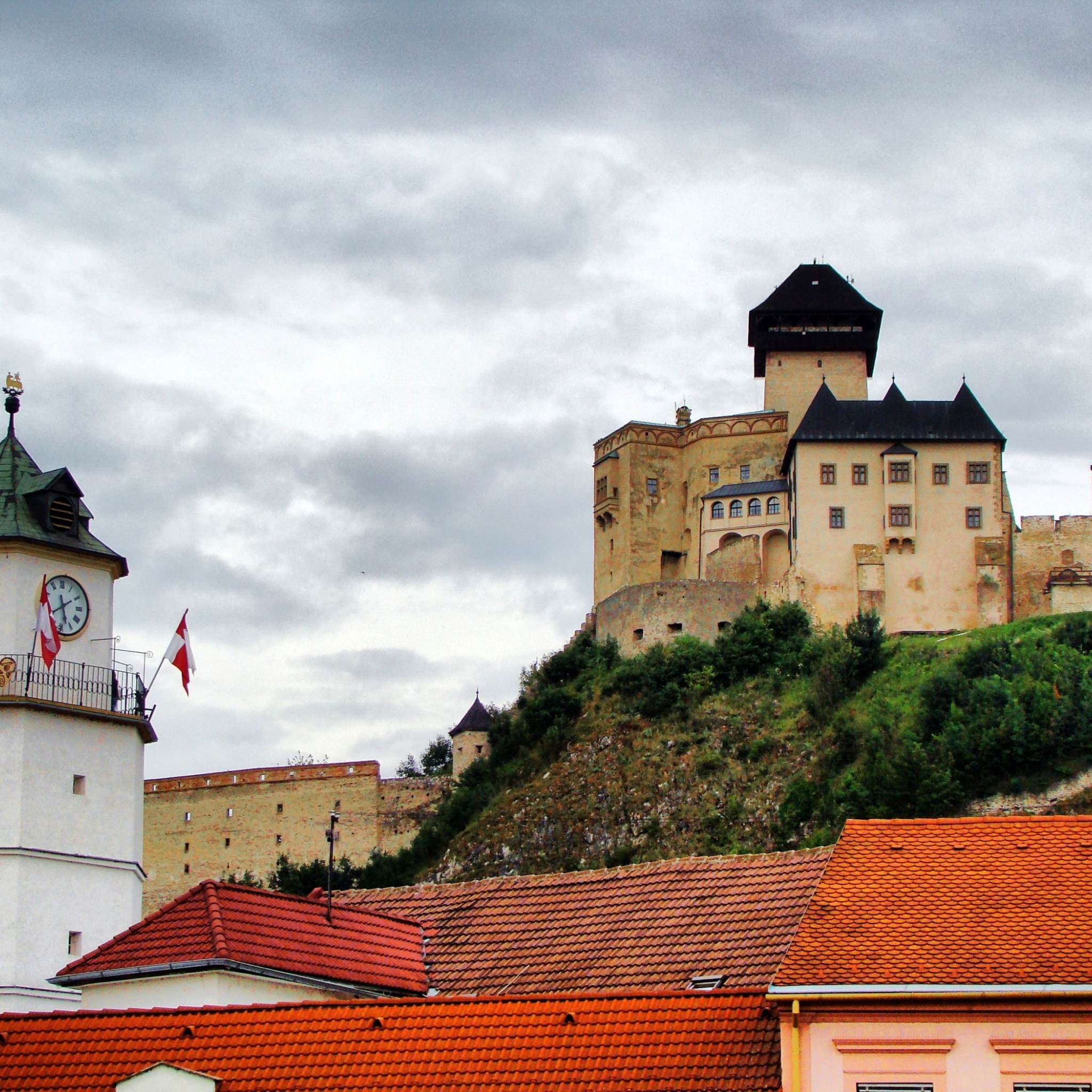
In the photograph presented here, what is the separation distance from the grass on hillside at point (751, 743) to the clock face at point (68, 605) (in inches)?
1390

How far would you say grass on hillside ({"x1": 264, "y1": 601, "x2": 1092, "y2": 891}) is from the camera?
223ft

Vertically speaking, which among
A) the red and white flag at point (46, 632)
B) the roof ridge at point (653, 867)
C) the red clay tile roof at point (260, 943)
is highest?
the red and white flag at point (46, 632)

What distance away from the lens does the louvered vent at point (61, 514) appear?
35531 mm

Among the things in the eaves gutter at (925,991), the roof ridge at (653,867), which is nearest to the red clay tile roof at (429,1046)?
the eaves gutter at (925,991)

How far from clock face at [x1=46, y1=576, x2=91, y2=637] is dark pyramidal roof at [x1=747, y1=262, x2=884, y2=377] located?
6347cm

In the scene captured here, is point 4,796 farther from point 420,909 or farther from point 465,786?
point 465,786

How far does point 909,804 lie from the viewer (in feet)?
218

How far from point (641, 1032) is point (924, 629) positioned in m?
59.7

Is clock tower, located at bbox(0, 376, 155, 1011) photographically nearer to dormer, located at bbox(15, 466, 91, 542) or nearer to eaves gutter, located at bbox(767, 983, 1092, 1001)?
dormer, located at bbox(15, 466, 91, 542)

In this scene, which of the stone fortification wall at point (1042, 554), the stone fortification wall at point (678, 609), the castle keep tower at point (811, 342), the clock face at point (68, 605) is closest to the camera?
the clock face at point (68, 605)

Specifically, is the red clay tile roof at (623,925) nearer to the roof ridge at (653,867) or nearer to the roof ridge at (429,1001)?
Answer: the roof ridge at (653,867)

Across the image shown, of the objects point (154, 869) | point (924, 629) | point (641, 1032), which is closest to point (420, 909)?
point (641, 1032)

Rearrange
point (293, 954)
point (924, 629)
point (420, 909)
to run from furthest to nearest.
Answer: point (924, 629), point (420, 909), point (293, 954)

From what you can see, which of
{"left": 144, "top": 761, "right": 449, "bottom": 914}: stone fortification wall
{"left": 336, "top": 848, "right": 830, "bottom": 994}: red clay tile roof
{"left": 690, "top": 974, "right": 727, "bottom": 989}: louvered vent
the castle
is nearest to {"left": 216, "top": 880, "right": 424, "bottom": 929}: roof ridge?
{"left": 336, "top": 848, "right": 830, "bottom": 994}: red clay tile roof
